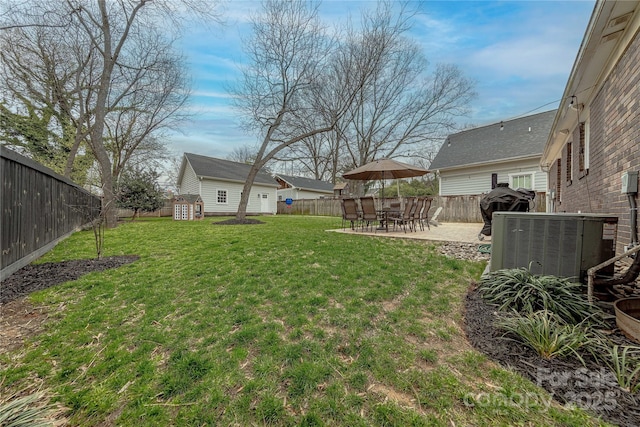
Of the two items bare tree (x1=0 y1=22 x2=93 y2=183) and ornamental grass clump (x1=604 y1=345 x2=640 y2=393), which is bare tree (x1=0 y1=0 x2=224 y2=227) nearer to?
bare tree (x1=0 y1=22 x2=93 y2=183)

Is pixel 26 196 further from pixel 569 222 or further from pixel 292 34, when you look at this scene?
pixel 292 34

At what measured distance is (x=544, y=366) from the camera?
1749 millimetres

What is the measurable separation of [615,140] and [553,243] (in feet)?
7.46

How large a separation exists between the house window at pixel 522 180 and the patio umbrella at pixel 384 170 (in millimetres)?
7509

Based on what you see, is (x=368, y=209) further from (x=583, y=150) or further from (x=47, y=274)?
(x=47, y=274)

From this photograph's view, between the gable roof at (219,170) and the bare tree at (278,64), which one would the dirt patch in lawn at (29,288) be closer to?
the bare tree at (278,64)

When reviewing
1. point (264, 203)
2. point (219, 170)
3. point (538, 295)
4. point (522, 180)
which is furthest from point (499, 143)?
point (219, 170)

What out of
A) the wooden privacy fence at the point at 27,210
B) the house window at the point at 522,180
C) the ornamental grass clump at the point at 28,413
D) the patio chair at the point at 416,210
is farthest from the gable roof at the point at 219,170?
the ornamental grass clump at the point at 28,413

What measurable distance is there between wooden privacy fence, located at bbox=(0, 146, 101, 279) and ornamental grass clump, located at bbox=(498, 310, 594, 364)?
5.88 m

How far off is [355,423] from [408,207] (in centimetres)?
642

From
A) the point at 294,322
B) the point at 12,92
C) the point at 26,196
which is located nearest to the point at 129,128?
the point at 12,92

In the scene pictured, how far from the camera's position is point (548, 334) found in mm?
1931

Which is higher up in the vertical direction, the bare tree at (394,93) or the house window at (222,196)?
the bare tree at (394,93)

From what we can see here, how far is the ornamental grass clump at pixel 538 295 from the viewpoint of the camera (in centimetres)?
228
